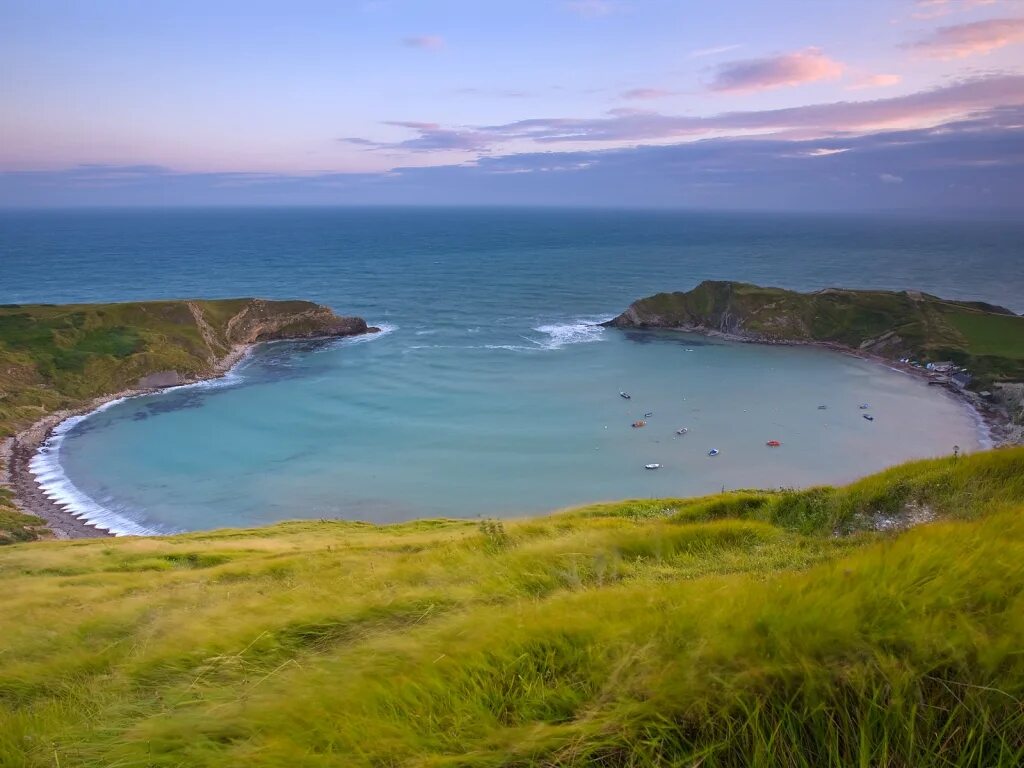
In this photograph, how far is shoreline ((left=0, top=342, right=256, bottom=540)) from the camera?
38500mm

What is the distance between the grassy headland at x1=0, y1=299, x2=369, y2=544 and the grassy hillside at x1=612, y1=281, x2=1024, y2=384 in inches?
2238

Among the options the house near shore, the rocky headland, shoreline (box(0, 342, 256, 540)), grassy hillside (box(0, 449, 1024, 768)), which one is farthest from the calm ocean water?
grassy hillside (box(0, 449, 1024, 768))

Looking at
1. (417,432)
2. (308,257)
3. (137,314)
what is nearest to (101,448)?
(417,432)

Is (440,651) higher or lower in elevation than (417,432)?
higher

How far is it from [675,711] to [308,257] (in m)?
187

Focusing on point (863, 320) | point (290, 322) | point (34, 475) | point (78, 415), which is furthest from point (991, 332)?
point (78, 415)

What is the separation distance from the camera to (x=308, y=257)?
6845 inches

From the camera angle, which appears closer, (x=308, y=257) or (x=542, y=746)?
(x=542, y=746)

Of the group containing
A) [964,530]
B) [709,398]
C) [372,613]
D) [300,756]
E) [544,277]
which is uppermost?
[544,277]

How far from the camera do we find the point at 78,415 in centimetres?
5803

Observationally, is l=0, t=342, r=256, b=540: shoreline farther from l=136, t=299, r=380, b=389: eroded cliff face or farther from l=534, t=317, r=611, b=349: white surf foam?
l=534, t=317, r=611, b=349: white surf foam

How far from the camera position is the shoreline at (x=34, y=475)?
3850cm

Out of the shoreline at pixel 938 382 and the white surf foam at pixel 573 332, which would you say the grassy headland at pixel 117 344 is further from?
the shoreline at pixel 938 382

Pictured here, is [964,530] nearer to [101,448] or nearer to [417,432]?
[417,432]
